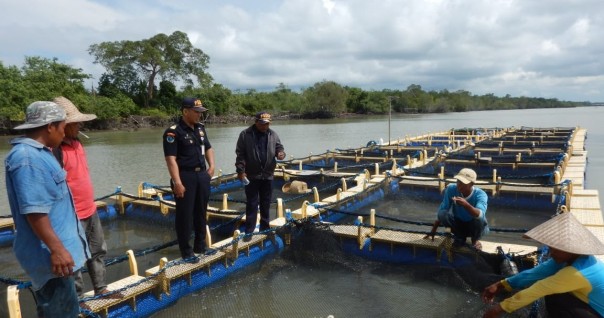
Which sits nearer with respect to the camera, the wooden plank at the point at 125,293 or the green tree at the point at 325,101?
the wooden plank at the point at 125,293

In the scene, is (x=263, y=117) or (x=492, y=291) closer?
(x=492, y=291)

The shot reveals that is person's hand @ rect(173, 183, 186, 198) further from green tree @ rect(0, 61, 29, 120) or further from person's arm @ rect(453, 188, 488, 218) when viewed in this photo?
green tree @ rect(0, 61, 29, 120)

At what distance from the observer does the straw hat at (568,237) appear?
2.14 meters

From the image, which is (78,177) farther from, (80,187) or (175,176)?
(175,176)

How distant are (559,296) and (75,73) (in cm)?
4327

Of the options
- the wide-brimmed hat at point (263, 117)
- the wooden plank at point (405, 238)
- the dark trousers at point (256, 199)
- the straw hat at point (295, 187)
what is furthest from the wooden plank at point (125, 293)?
the straw hat at point (295, 187)

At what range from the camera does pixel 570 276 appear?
7.14ft

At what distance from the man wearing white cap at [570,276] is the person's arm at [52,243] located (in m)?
2.42

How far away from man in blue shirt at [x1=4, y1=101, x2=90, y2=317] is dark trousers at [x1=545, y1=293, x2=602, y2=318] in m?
2.64

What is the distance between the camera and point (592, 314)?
2.17m

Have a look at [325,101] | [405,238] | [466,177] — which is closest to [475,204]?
[466,177]

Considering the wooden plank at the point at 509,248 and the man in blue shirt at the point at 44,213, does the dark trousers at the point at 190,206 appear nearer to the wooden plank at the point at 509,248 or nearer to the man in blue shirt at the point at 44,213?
the man in blue shirt at the point at 44,213

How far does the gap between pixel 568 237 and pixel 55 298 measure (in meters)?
2.78

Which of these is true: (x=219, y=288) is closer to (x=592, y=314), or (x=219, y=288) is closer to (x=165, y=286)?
(x=165, y=286)
